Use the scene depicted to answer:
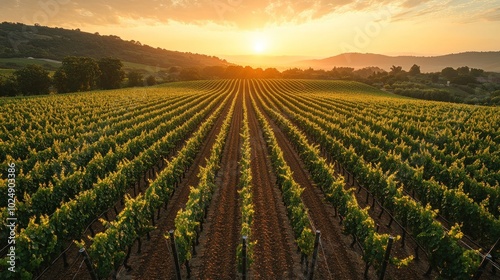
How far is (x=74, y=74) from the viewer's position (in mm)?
78625

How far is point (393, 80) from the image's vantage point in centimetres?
13200

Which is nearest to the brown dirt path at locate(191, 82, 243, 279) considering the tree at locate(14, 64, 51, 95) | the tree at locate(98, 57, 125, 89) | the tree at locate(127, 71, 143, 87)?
the tree at locate(14, 64, 51, 95)

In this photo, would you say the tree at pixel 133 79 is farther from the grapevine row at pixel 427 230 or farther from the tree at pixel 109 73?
the grapevine row at pixel 427 230

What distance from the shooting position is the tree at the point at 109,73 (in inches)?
3757

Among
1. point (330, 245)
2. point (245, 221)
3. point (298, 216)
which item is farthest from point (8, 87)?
point (330, 245)

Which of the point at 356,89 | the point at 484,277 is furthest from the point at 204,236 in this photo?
the point at 356,89

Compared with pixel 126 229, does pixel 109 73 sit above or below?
above

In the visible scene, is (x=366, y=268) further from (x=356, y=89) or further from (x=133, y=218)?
(x=356, y=89)

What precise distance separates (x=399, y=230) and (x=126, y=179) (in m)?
15.3

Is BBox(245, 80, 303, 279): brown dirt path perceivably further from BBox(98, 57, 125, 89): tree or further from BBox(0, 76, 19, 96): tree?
BBox(98, 57, 125, 89): tree

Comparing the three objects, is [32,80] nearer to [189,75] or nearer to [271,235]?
[271,235]

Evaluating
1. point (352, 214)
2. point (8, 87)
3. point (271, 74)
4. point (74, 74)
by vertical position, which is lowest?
point (352, 214)

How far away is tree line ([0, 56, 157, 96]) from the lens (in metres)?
65.5

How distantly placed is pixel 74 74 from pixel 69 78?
6.15 ft
